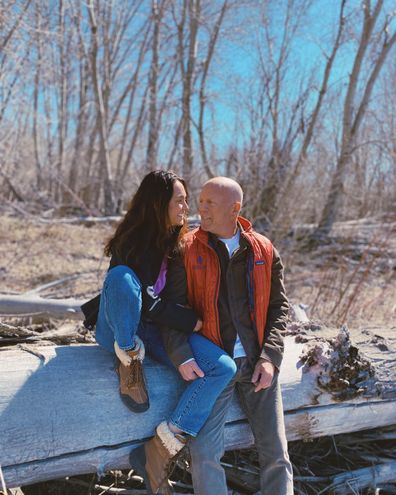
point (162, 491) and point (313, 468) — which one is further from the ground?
point (162, 491)

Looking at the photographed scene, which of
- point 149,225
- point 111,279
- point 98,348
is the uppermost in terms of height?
point 149,225

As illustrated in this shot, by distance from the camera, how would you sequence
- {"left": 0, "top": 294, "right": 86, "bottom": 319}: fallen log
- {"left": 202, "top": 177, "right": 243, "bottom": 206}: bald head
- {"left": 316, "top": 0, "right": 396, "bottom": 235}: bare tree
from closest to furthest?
{"left": 202, "top": 177, "right": 243, "bottom": 206}: bald head < {"left": 0, "top": 294, "right": 86, "bottom": 319}: fallen log < {"left": 316, "top": 0, "right": 396, "bottom": 235}: bare tree

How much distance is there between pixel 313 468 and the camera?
308 cm

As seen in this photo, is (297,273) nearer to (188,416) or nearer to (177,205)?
(177,205)

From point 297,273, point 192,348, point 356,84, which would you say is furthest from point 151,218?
point 356,84

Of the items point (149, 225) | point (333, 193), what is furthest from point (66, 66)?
point (149, 225)

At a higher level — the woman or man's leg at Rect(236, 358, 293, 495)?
the woman

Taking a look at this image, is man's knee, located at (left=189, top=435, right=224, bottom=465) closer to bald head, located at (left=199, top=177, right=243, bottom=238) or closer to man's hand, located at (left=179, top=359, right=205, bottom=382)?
man's hand, located at (left=179, top=359, right=205, bottom=382)

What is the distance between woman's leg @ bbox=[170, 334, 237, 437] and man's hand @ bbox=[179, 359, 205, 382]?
0.08ft

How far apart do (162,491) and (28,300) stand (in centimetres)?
282

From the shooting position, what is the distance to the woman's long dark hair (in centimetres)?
252

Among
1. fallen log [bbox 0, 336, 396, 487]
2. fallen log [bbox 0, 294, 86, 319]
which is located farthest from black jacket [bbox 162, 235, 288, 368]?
fallen log [bbox 0, 294, 86, 319]

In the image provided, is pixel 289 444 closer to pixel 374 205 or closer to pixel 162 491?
pixel 162 491

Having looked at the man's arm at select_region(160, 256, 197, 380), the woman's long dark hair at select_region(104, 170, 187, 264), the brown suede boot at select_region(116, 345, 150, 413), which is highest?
the woman's long dark hair at select_region(104, 170, 187, 264)
